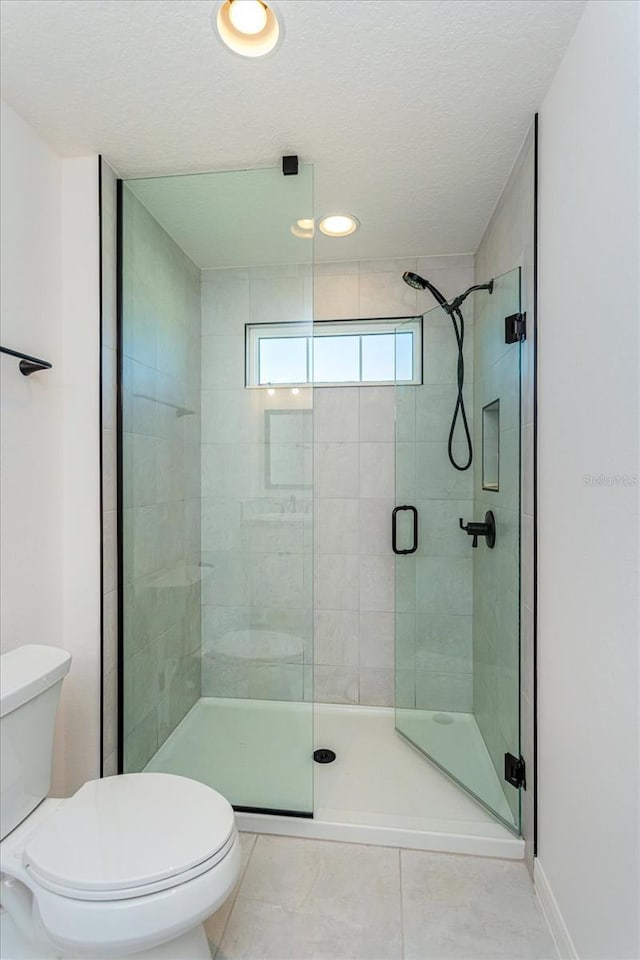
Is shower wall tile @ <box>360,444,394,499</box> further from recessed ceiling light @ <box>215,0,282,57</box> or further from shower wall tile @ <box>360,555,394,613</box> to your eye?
recessed ceiling light @ <box>215,0,282,57</box>

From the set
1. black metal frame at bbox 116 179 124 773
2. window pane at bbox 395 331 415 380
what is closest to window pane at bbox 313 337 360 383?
window pane at bbox 395 331 415 380

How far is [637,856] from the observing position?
0.95 meters

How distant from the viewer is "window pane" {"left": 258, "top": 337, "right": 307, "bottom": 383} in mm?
1898

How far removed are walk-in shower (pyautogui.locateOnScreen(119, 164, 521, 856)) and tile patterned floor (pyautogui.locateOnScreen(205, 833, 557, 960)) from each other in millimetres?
88

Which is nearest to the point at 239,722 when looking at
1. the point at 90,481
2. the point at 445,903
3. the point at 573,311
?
the point at 445,903

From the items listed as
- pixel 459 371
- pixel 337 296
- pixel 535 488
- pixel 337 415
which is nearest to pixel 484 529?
pixel 535 488

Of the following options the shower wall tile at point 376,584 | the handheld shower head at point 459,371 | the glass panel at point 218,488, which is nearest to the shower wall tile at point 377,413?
the handheld shower head at point 459,371

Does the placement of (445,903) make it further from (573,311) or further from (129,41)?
(129,41)

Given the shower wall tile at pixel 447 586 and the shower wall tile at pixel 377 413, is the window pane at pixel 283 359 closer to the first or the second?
the shower wall tile at pixel 377 413

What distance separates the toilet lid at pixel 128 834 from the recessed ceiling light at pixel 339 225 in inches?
87.0

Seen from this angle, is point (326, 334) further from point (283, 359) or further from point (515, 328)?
point (515, 328)

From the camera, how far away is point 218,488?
2.04m

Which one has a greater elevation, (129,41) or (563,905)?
(129,41)

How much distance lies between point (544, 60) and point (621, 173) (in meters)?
0.61
